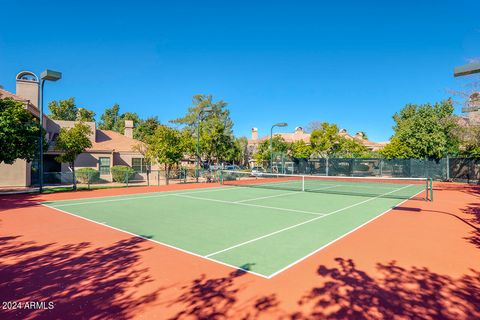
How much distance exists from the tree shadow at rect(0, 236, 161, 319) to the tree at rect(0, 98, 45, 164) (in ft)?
37.1

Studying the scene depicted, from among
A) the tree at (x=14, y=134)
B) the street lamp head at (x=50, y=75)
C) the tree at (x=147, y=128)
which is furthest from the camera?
the tree at (x=147, y=128)

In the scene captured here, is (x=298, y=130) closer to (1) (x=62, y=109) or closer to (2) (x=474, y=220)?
(1) (x=62, y=109)

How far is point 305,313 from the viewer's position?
3.82m

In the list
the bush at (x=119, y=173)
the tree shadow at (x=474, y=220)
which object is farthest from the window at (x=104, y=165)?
the tree shadow at (x=474, y=220)

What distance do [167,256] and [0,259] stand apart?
3.57m

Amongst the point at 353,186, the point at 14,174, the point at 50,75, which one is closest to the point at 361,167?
the point at 353,186

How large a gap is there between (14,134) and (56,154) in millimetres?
12245

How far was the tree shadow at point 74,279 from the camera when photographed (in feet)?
12.6

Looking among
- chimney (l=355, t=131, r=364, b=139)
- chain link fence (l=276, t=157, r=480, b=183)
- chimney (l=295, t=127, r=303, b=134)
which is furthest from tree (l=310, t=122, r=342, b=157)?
chimney (l=355, t=131, r=364, b=139)

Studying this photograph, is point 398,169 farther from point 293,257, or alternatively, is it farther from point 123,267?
point 123,267

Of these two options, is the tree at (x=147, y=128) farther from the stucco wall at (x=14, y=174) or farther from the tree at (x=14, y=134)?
the tree at (x=14, y=134)

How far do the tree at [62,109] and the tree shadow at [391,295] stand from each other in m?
72.3

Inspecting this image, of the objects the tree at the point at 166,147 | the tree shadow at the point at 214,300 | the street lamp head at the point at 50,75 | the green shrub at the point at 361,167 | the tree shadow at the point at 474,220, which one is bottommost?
the tree shadow at the point at 474,220

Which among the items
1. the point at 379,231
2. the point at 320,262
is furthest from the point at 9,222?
the point at 379,231
